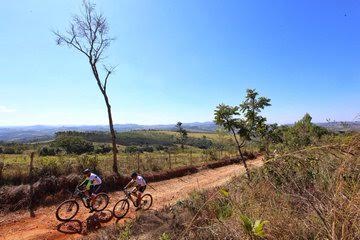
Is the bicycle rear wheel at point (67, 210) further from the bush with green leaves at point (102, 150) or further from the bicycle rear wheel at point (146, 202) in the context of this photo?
the bush with green leaves at point (102, 150)

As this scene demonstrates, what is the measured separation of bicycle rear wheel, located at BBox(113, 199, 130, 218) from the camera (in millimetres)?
13690

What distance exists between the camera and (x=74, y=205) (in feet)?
44.1

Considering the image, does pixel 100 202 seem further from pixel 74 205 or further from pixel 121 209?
pixel 74 205

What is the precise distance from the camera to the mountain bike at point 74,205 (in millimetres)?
13070

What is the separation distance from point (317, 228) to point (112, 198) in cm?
1716

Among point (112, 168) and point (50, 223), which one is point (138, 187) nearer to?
point (50, 223)

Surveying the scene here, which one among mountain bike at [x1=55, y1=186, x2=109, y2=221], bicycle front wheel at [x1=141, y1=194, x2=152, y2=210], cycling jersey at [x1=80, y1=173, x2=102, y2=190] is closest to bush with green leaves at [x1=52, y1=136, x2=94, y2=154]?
bicycle front wheel at [x1=141, y1=194, x2=152, y2=210]

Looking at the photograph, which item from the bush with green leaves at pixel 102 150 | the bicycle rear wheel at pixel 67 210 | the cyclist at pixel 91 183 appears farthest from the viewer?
the bush with green leaves at pixel 102 150

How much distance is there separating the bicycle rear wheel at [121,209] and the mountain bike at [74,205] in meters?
0.63

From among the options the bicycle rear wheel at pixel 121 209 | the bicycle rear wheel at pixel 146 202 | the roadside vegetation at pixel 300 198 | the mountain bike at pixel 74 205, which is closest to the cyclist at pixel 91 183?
the mountain bike at pixel 74 205

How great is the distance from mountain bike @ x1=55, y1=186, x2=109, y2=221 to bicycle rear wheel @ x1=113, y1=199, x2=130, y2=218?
628mm

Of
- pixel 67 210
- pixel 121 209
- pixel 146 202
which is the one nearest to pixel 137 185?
pixel 121 209

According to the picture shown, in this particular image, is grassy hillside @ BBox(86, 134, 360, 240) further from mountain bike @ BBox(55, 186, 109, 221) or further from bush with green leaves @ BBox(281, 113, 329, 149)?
mountain bike @ BBox(55, 186, 109, 221)

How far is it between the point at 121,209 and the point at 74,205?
194 centimetres
